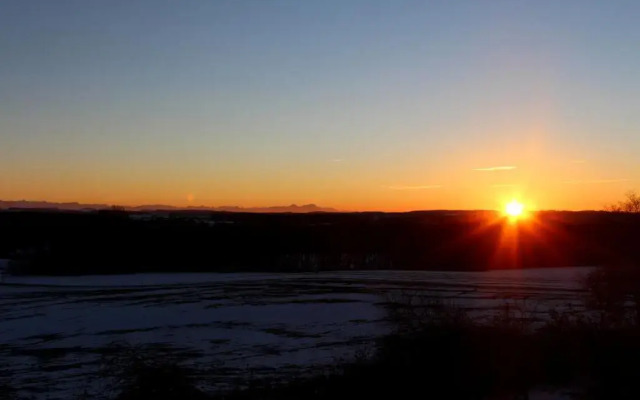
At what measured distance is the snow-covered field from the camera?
640 inches

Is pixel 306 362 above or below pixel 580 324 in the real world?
below

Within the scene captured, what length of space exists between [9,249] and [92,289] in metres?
31.5

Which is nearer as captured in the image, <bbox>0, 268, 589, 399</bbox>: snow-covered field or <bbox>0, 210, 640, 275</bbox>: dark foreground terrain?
<bbox>0, 268, 589, 399</bbox>: snow-covered field

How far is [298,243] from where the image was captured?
66.6 meters

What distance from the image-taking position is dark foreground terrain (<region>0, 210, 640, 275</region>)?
5491cm

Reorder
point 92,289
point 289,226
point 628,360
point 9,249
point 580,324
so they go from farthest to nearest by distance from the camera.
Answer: point 289,226
point 9,249
point 92,289
point 580,324
point 628,360

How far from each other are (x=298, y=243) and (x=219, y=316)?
41.6 meters

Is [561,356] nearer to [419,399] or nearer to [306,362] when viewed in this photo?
[419,399]

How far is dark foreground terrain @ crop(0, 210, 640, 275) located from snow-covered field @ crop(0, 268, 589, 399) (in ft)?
37.5

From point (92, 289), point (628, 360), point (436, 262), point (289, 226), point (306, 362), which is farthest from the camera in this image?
point (289, 226)

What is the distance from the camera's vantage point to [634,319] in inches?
650

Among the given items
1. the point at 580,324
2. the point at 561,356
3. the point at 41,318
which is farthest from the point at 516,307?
the point at 41,318

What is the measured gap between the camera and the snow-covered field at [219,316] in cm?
1625

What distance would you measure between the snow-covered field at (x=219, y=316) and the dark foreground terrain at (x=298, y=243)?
37.5 ft
